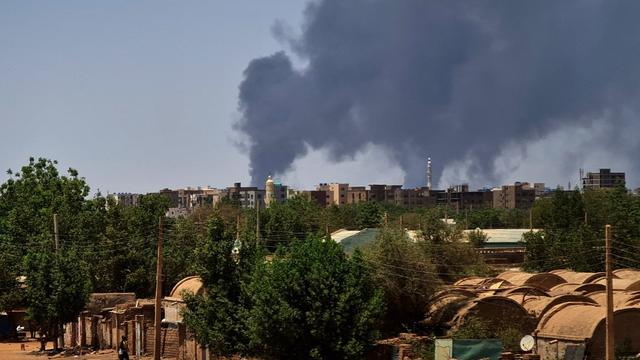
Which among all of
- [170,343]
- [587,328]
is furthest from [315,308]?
[170,343]

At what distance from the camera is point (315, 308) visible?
31.2 meters

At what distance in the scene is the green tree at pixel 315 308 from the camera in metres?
31.1

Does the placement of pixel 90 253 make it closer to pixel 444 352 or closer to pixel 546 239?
pixel 546 239

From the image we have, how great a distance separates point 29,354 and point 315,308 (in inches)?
1008

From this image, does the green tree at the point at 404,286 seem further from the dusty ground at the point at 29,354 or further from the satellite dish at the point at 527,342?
the dusty ground at the point at 29,354

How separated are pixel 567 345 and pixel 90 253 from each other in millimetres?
44296

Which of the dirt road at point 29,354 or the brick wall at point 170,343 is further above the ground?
the brick wall at point 170,343

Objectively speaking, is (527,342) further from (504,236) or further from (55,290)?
(504,236)

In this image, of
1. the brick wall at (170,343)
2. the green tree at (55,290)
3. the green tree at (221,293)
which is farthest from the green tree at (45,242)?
the green tree at (221,293)

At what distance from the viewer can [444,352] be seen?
104ft

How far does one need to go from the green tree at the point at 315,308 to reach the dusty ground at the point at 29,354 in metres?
15.1

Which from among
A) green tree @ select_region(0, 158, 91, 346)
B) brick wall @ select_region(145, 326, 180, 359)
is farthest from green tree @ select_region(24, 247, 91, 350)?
brick wall @ select_region(145, 326, 180, 359)

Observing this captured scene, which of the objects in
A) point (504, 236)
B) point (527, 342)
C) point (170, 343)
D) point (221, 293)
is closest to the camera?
point (527, 342)

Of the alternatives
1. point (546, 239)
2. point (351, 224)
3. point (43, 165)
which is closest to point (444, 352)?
point (546, 239)
